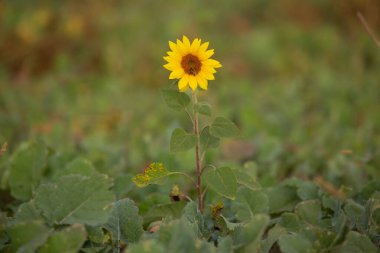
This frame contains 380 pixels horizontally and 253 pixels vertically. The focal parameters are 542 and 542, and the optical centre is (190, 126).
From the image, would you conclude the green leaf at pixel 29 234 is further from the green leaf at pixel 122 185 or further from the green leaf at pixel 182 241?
the green leaf at pixel 122 185

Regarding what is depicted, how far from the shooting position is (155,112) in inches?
145

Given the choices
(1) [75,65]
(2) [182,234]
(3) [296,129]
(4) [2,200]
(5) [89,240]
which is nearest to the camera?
(2) [182,234]

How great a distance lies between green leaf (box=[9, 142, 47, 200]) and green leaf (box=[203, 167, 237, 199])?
71 centimetres

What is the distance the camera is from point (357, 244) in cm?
140

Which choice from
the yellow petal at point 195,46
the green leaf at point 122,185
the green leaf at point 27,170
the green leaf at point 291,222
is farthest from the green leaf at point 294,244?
the green leaf at point 27,170

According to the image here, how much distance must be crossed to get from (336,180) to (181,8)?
332cm

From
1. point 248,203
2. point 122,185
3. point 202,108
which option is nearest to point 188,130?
point 122,185

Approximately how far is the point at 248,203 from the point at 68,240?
634 mm

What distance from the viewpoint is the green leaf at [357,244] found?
1.39m

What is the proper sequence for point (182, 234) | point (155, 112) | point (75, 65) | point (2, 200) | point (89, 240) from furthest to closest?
point (75, 65) → point (155, 112) → point (2, 200) → point (89, 240) → point (182, 234)

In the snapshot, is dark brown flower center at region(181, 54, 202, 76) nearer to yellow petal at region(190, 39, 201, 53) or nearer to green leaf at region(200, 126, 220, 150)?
yellow petal at region(190, 39, 201, 53)

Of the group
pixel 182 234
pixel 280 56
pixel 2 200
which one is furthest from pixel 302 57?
pixel 182 234

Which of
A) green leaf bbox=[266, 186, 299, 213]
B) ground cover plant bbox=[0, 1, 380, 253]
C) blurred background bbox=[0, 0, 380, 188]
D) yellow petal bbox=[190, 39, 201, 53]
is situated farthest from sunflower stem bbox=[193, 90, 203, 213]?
blurred background bbox=[0, 0, 380, 188]

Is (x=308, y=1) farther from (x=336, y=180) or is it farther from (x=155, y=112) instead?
(x=336, y=180)
